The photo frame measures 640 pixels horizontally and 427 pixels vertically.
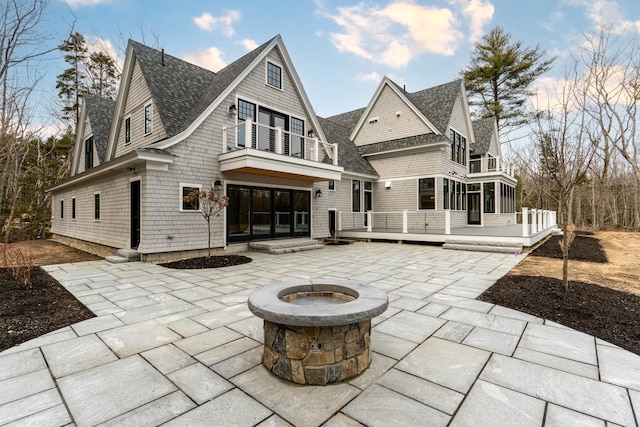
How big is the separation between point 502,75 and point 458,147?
11.2 m

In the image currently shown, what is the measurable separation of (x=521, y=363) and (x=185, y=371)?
2.90 meters

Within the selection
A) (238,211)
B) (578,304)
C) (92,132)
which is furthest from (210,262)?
(92,132)

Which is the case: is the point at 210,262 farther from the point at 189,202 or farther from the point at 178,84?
the point at 178,84

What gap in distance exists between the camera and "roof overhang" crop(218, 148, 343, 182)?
28.5ft

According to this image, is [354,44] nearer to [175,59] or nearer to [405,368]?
[175,59]

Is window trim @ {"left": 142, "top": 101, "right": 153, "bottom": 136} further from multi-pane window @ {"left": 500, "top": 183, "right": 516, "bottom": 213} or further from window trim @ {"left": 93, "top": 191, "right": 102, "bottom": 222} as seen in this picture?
multi-pane window @ {"left": 500, "top": 183, "right": 516, "bottom": 213}

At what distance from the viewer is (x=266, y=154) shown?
8.90m

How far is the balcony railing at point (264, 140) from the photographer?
9219 mm

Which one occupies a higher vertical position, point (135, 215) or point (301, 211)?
point (301, 211)

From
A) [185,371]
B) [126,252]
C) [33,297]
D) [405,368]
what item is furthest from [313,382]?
[126,252]

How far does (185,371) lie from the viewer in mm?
2434

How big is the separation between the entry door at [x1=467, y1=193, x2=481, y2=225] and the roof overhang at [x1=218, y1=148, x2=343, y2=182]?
1005 centimetres

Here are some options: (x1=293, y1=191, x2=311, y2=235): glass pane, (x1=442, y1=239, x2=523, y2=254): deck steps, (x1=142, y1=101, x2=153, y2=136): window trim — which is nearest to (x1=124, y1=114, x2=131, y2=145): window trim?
(x1=142, y1=101, x2=153, y2=136): window trim

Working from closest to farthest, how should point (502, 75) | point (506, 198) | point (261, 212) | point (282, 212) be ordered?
point (261, 212), point (282, 212), point (506, 198), point (502, 75)
